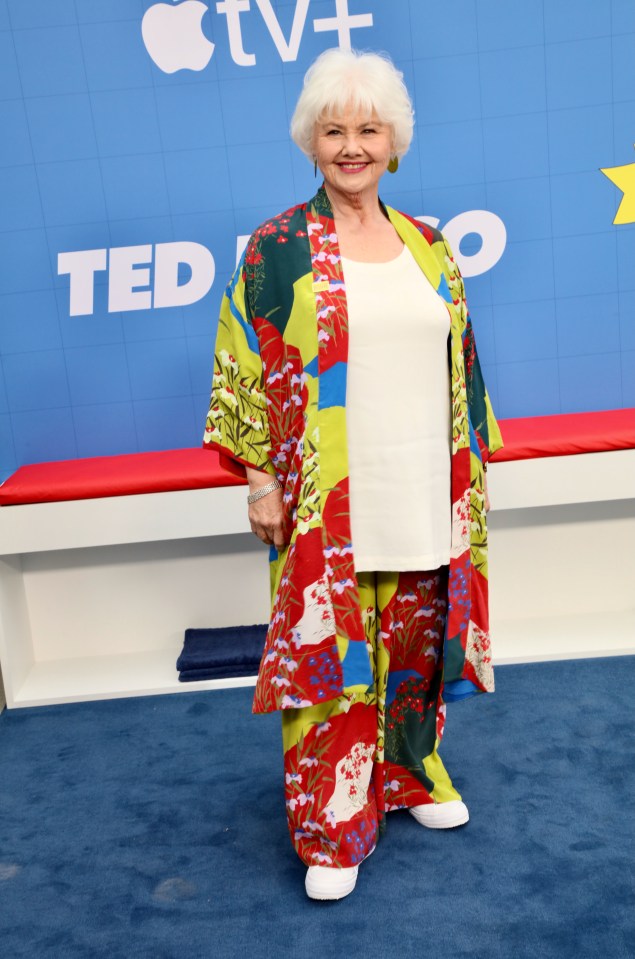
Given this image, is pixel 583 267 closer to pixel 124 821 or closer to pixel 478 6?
pixel 478 6

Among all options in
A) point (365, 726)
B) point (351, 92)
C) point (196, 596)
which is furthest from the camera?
point (196, 596)

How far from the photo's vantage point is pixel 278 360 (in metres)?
1.79

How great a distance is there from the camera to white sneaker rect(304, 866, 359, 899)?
6.13 ft

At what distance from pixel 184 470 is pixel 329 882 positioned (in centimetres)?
124

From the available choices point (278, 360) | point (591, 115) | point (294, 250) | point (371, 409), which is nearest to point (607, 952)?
point (371, 409)

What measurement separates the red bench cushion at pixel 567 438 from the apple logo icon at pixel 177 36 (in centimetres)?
131

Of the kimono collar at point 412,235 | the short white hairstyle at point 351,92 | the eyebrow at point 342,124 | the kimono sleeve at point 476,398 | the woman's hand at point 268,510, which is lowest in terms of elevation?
the woman's hand at point 268,510

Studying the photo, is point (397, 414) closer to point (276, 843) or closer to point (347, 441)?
point (347, 441)

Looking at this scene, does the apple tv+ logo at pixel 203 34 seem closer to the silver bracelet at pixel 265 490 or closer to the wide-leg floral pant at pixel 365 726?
the silver bracelet at pixel 265 490

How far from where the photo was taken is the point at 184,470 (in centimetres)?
278

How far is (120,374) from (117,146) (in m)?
0.63

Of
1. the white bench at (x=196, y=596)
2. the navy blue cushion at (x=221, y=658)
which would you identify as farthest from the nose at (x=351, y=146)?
the navy blue cushion at (x=221, y=658)

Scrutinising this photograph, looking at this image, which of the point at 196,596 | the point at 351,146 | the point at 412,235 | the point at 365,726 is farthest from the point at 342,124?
the point at 196,596

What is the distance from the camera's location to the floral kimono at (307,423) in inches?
69.1
